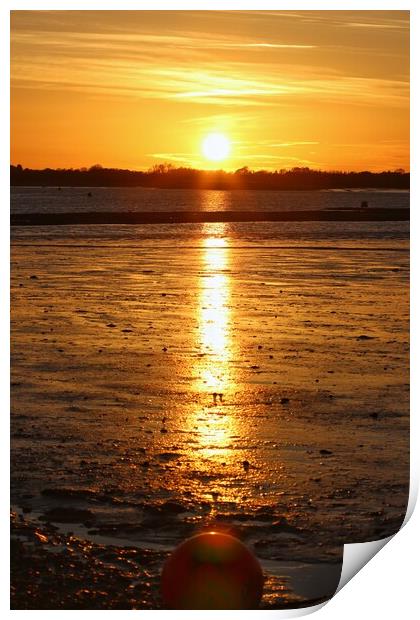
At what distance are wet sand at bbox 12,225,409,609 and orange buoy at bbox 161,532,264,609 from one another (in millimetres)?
216

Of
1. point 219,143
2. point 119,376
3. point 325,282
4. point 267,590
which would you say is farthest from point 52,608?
point 219,143

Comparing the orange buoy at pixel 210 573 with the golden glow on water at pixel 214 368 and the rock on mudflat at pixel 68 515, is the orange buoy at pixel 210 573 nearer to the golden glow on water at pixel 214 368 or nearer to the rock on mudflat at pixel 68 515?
the rock on mudflat at pixel 68 515

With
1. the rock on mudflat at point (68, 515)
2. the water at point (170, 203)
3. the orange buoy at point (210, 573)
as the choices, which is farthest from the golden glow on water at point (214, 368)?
the water at point (170, 203)

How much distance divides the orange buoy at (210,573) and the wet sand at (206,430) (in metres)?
0.22

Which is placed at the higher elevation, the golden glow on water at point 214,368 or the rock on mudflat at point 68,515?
the golden glow on water at point 214,368

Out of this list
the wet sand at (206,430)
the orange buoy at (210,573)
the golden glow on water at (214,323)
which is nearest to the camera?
the orange buoy at (210,573)

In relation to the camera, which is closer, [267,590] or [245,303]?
[267,590]

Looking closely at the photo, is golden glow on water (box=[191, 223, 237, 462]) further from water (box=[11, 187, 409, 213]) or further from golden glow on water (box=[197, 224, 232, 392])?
water (box=[11, 187, 409, 213])

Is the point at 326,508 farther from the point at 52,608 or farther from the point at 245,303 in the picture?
the point at 245,303

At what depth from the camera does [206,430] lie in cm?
708

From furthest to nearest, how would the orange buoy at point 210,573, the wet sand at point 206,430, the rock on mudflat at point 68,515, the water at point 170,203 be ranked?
1. the water at point 170,203
2. the rock on mudflat at point 68,515
3. the wet sand at point 206,430
4. the orange buoy at point 210,573

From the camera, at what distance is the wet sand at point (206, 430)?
17.9 ft

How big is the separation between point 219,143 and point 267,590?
23152 millimetres

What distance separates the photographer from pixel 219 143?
27484 mm
